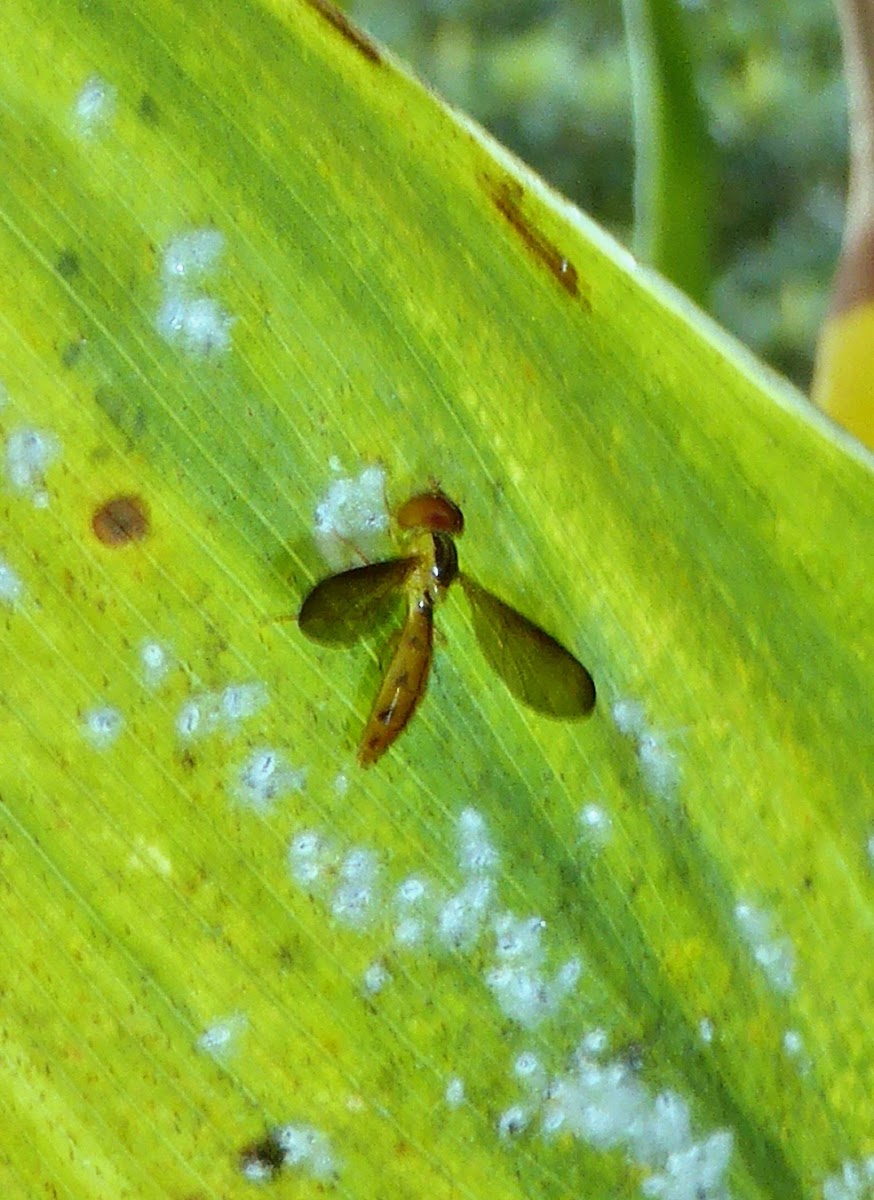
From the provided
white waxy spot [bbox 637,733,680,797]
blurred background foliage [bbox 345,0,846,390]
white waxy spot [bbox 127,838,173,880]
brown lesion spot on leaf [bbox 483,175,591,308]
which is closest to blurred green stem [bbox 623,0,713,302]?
blurred background foliage [bbox 345,0,846,390]

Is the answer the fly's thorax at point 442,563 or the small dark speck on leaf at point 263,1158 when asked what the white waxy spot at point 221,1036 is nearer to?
the small dark speck on leaf at point 263,1158

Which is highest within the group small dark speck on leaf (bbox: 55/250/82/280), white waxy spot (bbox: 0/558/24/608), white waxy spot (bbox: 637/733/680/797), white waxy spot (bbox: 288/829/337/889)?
small dark speck on leaf (bbox: 55/250/82/280)

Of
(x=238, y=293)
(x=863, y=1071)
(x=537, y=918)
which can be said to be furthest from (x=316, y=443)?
(x=863, y=1071)

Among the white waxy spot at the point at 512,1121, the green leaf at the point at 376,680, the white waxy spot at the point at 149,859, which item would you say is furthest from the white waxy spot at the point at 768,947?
the white waxy spot at the point at 149,859

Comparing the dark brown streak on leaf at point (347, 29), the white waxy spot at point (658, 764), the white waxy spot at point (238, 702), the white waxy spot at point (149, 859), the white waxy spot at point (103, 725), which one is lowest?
the white waxy spot at point (658, 764)

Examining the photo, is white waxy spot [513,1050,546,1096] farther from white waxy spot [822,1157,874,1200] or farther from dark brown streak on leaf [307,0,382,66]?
dark brown streak on leaf [307,0,382,66]

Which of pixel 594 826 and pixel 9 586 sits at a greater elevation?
pixel 9 586

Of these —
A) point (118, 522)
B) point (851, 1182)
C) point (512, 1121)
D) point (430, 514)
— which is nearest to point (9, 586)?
point (118, 522)

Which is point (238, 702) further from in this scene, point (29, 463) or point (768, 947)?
point (768, 947)
